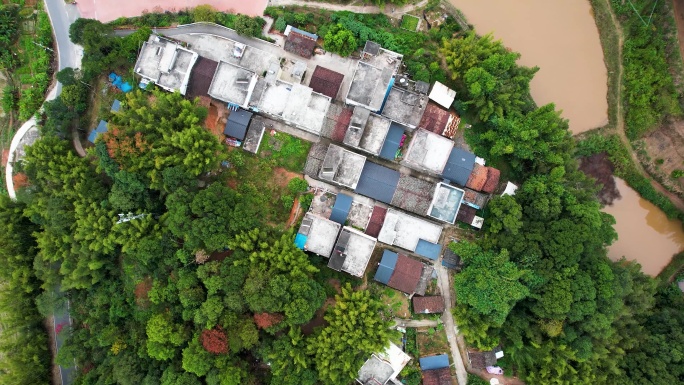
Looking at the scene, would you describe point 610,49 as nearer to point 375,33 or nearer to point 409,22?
point 409,22

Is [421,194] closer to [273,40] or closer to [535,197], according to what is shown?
[535,197]

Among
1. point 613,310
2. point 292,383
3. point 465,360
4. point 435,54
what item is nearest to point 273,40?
point 435,54

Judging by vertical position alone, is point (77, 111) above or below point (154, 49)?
below

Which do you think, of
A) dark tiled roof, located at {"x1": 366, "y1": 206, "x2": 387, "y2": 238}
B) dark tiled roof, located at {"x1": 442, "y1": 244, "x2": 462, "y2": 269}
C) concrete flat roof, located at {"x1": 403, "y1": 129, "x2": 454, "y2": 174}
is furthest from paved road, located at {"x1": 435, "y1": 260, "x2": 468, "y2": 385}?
concrete flat roof, located at {"x1": 403, "y1": 129, "x2": 454, "y2": 174}

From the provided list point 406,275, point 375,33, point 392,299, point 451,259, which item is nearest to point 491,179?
point 451,259

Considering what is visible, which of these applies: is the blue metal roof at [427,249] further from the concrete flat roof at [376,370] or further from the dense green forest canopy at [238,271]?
the concrete flat roof at [376,370]

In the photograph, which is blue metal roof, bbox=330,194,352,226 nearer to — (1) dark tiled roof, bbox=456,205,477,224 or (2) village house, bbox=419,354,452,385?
(1) dark tiled roof, bbox=456,205,477,224

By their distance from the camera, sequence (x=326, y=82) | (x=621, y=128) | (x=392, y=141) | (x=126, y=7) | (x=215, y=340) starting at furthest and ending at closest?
(x=621, y=128)
(x=126, y=7)
(x=326, y=82)
(x=392, y=141)
(x=215, y=340)
